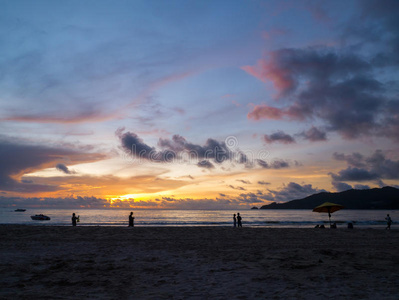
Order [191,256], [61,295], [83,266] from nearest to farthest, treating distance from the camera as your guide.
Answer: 1. [61,295]
2. [83,266]
3. [191,256]

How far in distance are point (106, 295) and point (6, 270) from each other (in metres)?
5.18

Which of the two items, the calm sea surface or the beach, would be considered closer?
the beach

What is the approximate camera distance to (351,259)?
11656mm

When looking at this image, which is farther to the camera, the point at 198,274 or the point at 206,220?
the point at 206,220

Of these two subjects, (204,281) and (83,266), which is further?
(83,266)

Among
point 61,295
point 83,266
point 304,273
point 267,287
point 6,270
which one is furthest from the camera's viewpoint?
point 83,266

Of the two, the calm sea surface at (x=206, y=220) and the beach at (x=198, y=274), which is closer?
the beach at (x=198, y=274)

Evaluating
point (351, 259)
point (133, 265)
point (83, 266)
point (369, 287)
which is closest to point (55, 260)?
point (83, 266)

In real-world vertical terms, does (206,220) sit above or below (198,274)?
below

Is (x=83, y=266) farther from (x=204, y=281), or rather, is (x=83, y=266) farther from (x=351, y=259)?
(x=351, y=259)

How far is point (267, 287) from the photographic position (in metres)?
7.84

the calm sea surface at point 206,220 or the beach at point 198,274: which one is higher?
the beach at point 198,274

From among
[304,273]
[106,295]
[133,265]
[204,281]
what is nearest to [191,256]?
[133,265]

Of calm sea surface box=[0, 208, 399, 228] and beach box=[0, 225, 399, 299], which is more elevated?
beach box=[0, 225, 399, 299]
